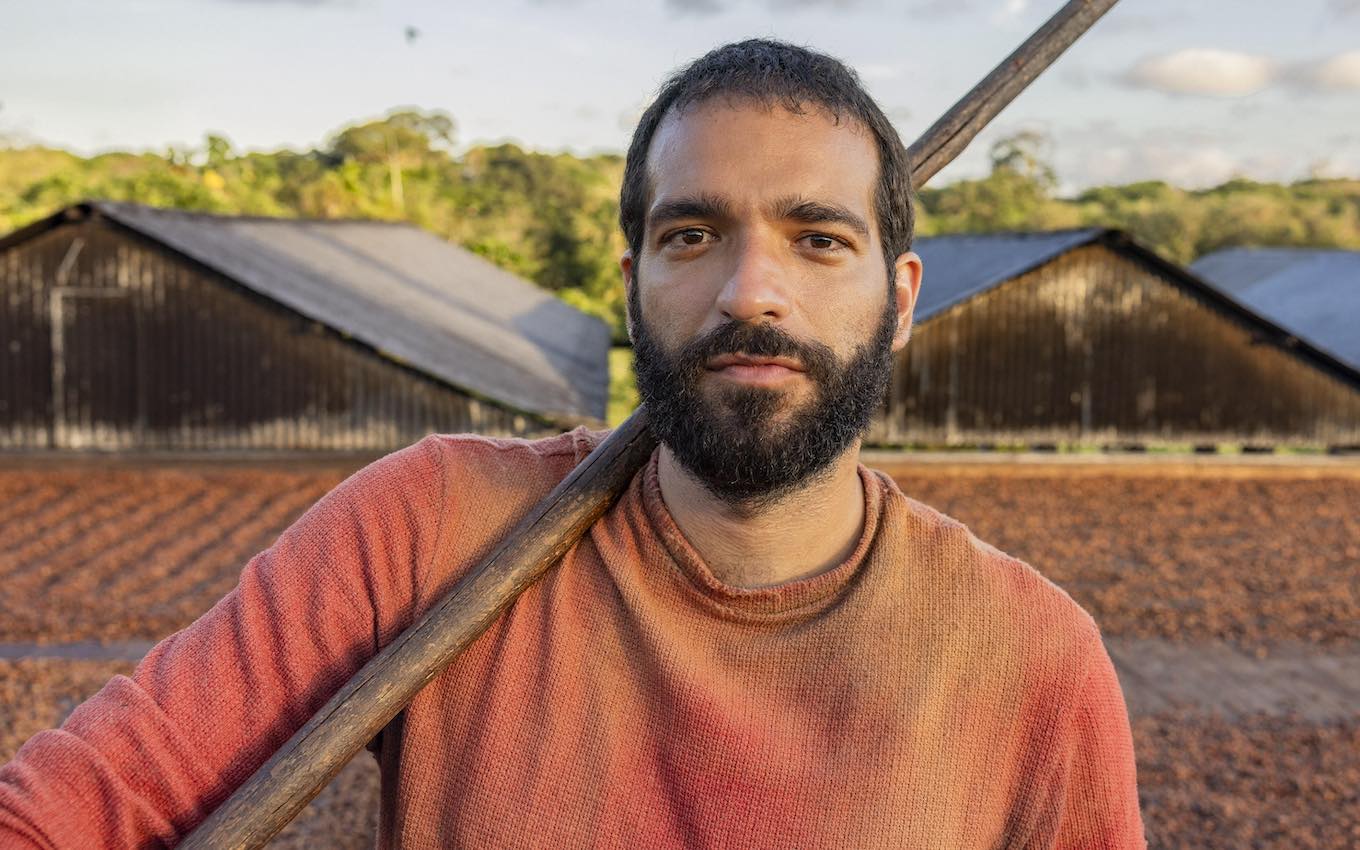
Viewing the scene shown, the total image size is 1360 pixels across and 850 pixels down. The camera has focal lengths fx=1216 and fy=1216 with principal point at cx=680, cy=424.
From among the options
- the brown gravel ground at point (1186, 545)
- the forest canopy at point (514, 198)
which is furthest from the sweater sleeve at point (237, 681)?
the forest canopy at point (514, 198)

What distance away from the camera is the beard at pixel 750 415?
1729 mm

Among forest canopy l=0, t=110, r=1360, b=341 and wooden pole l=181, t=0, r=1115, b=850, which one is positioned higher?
forest canopy l=0, t=110, r=1360, b=341

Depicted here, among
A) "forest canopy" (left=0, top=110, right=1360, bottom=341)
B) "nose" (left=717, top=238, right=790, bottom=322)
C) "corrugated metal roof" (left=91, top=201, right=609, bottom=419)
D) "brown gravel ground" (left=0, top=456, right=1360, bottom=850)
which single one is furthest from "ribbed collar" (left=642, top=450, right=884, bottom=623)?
"forest canopy" (left=0, top=110, right=1360, bottom=341)

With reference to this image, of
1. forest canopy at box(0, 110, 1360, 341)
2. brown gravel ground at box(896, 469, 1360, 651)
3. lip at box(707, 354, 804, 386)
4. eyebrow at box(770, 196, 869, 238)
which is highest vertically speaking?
forest canopy at box(0, 110, 1360, 341)

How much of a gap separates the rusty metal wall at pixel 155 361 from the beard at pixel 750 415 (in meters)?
13.5

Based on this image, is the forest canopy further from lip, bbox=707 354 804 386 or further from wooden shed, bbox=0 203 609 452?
lip, bbox=707 354 804 386

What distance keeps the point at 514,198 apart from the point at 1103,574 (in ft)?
122

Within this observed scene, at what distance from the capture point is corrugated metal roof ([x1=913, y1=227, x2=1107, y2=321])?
17.2m

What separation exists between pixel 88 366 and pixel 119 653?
7.93 metres

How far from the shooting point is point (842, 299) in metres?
1.78

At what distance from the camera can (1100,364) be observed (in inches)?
697

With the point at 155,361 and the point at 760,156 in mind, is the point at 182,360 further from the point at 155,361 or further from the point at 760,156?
the point at 760,156

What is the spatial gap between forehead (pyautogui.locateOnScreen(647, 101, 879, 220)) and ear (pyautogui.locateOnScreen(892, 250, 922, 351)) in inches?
7.1

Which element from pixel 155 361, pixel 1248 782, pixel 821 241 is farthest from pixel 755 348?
pixel 155 361
